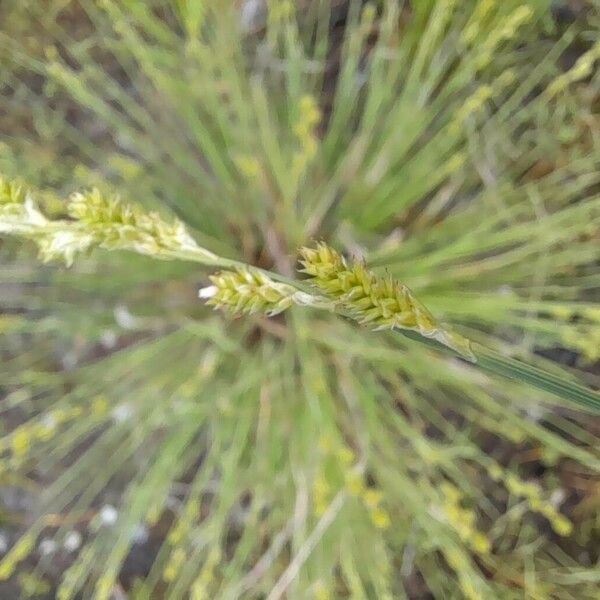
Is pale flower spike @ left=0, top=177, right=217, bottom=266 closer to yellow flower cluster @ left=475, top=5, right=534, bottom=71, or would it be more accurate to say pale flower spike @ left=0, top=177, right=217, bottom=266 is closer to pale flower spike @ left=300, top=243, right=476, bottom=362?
pale flower spike @ left=300, top=243, right=476, bottom=362

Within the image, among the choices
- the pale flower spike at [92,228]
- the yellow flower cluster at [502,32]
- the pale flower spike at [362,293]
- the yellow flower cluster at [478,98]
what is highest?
the yellow flower cluster at [502,32]

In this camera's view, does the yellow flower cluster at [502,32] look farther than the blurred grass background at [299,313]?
Result: No

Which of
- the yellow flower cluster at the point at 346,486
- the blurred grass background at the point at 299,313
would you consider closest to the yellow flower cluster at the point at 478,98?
the blurred grass background at the point at 299,313

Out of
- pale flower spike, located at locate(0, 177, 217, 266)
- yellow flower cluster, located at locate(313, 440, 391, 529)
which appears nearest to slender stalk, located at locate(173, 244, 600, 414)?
pale flower spike, located at locate(0, 177, 217, 266)

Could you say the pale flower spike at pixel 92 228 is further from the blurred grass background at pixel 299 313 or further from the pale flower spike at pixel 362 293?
the blurred grass background at pixel 299 313

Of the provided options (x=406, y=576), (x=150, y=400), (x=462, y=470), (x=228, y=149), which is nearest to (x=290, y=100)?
(x=228, y=149)

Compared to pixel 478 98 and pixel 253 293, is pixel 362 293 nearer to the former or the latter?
pixel 253 293
